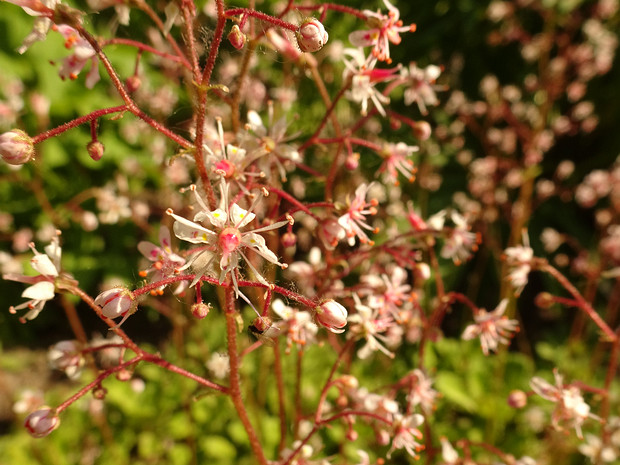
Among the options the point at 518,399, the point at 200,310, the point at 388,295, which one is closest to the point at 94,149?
the point at 200,310

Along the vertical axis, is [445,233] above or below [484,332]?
above

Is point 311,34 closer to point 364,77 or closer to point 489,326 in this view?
point 364,77

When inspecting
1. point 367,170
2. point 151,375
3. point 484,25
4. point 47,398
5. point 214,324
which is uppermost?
point 484,25

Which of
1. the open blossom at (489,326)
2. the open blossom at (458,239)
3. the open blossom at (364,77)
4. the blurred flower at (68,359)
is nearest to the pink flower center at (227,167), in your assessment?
the open blossom at (364,77)

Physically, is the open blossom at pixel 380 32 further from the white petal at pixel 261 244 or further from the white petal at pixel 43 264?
the white petal at pixel 43 264

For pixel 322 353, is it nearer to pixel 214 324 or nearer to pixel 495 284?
pixel 214 324

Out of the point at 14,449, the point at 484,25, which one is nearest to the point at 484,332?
the point at 14,449
